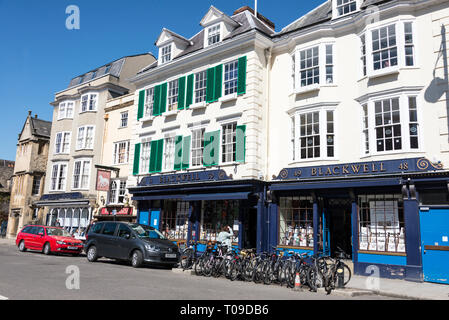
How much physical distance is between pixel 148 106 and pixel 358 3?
1311cm

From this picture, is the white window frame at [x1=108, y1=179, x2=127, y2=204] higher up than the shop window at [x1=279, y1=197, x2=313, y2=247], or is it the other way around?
the white window frame at [x1=108, y1=179, x2=127, y2=204]

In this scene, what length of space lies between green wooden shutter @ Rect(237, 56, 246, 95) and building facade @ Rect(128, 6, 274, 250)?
48mm

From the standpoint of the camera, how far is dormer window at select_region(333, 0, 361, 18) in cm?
1628

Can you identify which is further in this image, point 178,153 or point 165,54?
point 165,54

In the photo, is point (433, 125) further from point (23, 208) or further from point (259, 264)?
point (23, 208)

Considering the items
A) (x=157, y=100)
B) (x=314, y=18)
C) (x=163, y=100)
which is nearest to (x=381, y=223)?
(x=314, y=18)

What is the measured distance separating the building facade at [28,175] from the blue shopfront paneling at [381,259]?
27.4 meters

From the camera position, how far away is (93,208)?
26641mm

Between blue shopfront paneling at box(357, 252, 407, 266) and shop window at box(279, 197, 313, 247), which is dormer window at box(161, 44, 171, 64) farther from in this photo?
blue shopfront paneling at box(357, 252, 407, 266)

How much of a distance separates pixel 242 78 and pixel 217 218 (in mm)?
6883

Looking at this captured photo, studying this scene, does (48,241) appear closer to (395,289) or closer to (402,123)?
(395,289)

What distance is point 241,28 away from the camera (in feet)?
64.8

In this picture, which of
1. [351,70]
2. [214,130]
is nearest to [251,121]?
[214,130]

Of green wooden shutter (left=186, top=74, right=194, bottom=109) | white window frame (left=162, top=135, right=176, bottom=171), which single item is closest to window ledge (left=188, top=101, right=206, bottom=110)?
green wooden shutter (left=186, top=74, right=194, bottom=109)
